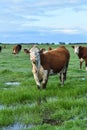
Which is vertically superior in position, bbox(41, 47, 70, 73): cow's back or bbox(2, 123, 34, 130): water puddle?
bbox(41, 47, 70, 73): cow's back

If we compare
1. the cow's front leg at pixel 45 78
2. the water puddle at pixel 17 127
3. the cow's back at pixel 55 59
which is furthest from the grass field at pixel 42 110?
the cow's back at pixel 55 59

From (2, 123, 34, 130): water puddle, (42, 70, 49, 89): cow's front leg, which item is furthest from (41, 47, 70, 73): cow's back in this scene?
(2, 123, 34, 130): water puddle

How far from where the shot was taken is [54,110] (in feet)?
33.3

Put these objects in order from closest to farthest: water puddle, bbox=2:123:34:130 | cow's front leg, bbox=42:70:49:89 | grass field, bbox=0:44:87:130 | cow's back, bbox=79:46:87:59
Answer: water puddle, bbox=2:123:34:130
grass field, bbox=0:44:87:130
cow's front leg, bbox=42:70:49:89
cow's back, bbox=79:46:87:59

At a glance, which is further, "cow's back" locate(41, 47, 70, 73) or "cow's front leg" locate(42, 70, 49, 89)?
"cow's back" locate(41, 47, 70, 73)

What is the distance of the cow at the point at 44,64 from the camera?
46.2ft

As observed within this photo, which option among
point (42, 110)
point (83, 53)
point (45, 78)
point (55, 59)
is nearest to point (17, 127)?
point (42, 110)

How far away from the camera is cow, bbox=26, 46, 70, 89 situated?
Result: 46.2ft

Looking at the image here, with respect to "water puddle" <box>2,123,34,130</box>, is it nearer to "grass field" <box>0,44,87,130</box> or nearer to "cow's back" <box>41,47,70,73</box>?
"grass field" <box>0,44,87,130</box>

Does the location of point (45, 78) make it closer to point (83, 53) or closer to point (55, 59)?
point (55, 59)

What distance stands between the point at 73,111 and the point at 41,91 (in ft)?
11.7

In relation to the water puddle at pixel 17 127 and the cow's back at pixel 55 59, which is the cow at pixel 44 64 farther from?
the water puddle at pixel 17 127

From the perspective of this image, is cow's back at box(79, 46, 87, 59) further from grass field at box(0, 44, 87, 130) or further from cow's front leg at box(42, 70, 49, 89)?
grass field at box(0, 44, 87, 130)

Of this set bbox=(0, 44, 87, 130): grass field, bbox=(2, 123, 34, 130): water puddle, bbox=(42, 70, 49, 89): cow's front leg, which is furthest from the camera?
bbox=(42, 70, 49, 89): cow's front leg
